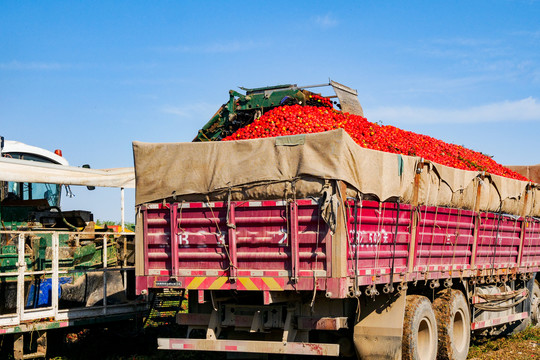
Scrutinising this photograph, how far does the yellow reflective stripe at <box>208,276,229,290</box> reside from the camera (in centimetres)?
776

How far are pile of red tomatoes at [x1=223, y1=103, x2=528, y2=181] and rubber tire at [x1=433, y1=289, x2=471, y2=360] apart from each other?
2138 millimetres

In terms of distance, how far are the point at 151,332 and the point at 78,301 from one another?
2.27m

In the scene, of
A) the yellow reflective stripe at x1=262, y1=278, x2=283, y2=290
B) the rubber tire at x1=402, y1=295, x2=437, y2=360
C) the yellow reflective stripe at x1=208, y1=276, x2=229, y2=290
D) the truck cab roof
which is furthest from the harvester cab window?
the rubber tire at x1=402, y1=295, x2=437, y2=360

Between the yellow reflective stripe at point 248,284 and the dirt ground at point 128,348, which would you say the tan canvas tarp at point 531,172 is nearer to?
the dirt ground at point 128,348

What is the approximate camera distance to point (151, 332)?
12.2 meters

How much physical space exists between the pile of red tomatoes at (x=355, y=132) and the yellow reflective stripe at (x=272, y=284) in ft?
8.03

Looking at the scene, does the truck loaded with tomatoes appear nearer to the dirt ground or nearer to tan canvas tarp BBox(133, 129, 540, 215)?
tan canvas tarp BBox(133, 129, 540, 215)

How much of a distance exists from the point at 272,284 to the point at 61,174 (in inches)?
193

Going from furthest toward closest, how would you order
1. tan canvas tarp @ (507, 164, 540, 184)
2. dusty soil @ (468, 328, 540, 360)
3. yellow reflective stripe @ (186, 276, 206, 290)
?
tan canvas tarp @ (507, 164, 540, 184), dusty soil @ (468, 328, 540, 360), yellow reflective stripe @ (186, 276, 206, 290)

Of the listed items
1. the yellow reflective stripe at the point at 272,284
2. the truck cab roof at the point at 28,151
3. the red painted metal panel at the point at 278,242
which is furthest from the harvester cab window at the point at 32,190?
the yellow reflective stripe at the point at 272,284

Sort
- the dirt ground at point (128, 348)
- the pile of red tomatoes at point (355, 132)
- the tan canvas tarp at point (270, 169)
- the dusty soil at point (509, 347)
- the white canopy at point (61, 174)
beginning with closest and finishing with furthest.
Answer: the tan canvas tarp at point (270, 169), the pile of red tomatoes at point (355, 132), the white canopy at point (61, 174), the dirt ground at point (128, 348), the dusty soil at point (509, 347)

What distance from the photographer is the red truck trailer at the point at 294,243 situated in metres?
7.41

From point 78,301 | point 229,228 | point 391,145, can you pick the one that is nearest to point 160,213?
point 229,228

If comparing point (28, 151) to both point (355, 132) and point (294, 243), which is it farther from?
point (294, 243)
